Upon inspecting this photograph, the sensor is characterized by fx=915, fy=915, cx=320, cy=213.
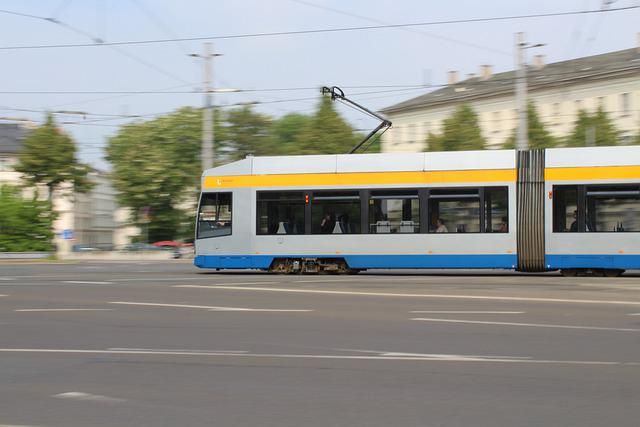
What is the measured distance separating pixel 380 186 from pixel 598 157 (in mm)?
5180

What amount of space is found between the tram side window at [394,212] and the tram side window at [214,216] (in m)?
3.83

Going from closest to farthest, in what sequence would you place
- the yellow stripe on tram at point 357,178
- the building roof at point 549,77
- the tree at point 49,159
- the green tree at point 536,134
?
the yellow stripe on tram at point 357,178 < the tree at point 49,159 < the green tree at point 536,134 < the building roof at point 549,77

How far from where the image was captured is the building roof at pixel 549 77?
2731 inches

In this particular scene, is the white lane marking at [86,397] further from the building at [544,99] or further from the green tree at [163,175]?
the green tree at [163,175]

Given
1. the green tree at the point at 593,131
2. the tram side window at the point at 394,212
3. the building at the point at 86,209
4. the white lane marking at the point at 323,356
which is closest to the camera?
the white lane marking at the point at 323,356

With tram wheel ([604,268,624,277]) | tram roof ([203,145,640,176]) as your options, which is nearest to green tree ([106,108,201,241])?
tram roof ([203,145,640,176])

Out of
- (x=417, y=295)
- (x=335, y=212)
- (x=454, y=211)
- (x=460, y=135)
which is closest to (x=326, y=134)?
(x=460, y=135)

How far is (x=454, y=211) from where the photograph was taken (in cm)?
2214

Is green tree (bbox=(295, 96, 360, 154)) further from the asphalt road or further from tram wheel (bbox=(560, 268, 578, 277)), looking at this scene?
the asphalt road

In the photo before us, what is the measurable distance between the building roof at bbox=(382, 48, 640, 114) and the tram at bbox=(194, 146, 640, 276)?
42.2 meters

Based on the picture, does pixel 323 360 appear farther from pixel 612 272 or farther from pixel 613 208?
pixel 612 272

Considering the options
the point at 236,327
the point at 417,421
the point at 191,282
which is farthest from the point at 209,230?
the point at 417,421

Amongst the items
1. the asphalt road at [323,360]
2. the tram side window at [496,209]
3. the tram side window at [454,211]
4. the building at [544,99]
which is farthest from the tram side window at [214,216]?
the building at [544,99]

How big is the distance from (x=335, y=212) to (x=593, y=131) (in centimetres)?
3577
